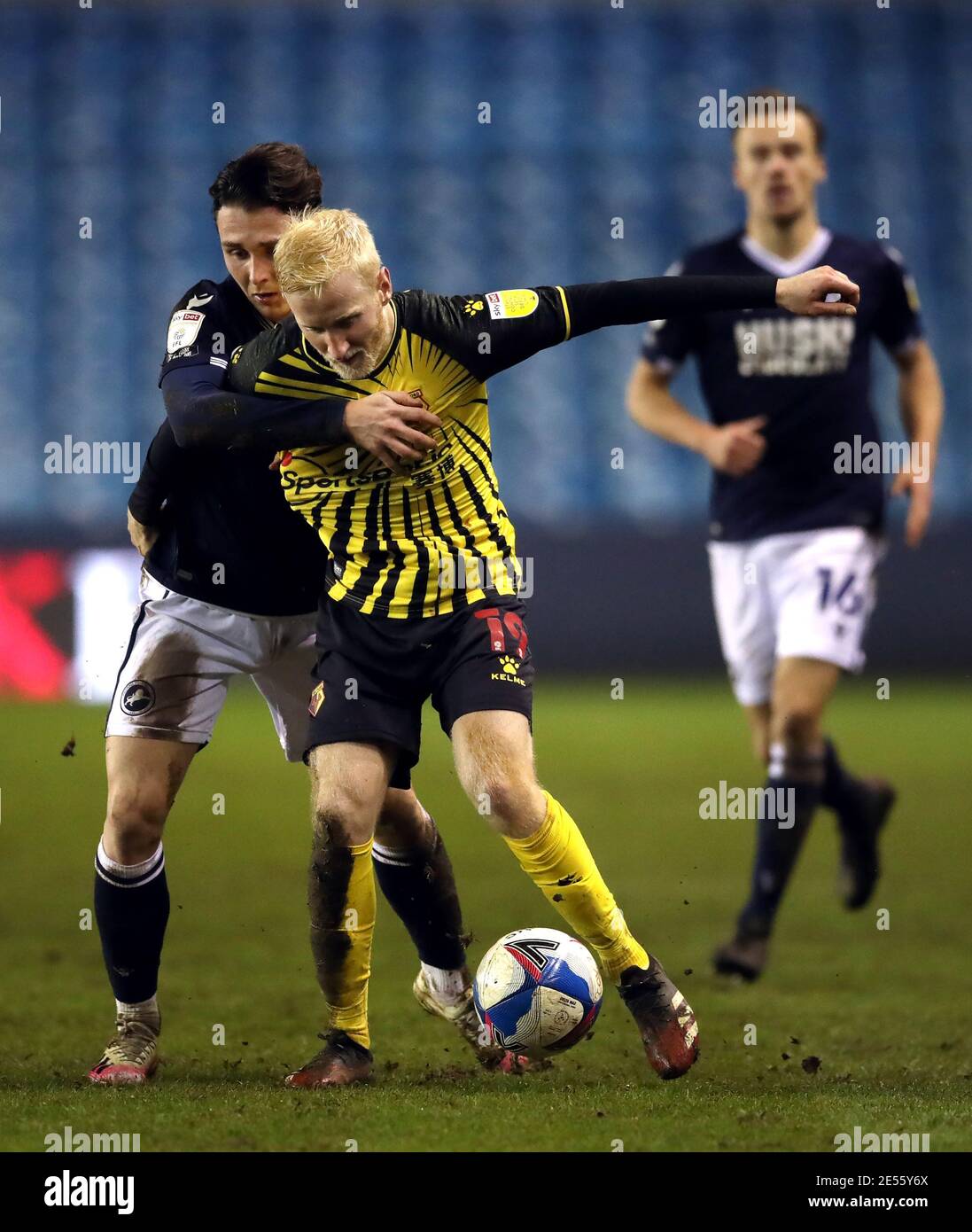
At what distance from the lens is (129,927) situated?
14.1 ft

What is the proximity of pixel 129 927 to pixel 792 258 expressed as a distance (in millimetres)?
3720

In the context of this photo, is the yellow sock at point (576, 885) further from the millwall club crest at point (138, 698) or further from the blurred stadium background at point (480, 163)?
the blurred stadium background at point (480, 163)

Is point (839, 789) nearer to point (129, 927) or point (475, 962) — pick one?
point (475, 962)

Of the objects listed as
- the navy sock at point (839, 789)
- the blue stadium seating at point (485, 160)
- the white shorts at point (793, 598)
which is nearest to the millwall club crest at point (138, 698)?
the white shorts at point (793, 598)

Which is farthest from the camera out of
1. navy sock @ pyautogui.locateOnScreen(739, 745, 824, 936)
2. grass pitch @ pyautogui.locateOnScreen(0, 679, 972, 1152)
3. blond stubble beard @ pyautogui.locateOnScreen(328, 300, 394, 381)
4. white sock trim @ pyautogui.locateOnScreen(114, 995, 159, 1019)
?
navy sock @ pyautogui.locateOnScreen(739, 745, 824, 936)

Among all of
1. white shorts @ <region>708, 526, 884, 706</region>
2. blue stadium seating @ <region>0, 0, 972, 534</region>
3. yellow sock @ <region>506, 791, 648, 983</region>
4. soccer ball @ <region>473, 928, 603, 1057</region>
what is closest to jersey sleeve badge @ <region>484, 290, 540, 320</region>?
yellow sock @ <region>506, 791, 648, 983</region>

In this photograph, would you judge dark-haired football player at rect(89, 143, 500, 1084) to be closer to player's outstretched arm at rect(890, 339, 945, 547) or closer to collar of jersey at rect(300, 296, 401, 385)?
collar of jersey at rect(300, 296, 401, 385)

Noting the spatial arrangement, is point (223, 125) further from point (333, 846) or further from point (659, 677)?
point (333, 846)

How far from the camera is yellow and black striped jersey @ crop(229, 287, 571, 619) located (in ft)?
13.0

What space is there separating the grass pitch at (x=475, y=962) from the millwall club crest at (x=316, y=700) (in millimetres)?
855

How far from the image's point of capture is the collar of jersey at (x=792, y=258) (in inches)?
259

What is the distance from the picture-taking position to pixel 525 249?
1942cm

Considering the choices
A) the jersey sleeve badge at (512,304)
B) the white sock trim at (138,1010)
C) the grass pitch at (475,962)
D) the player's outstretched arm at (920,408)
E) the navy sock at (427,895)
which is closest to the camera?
the grass pitch at (475,962)
